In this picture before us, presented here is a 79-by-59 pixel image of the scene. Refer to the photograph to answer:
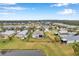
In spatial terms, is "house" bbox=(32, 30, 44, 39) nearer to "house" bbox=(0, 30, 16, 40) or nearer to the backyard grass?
the backyard grass

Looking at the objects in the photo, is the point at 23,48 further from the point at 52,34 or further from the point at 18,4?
the point at 18,4

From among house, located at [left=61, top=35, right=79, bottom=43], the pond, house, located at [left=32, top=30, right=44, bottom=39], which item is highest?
house, located at [left=32, top=30, right=44, bottom=39]

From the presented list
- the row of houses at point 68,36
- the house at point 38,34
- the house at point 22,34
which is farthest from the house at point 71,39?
the house at point 22,34

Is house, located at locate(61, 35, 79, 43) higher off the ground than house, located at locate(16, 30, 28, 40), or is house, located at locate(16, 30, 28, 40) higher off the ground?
house, located at locate(16, 30, 28, 40)

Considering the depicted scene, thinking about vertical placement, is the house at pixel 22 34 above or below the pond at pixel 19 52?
above

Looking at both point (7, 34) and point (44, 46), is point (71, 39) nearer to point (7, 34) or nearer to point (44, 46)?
point (44, 46)

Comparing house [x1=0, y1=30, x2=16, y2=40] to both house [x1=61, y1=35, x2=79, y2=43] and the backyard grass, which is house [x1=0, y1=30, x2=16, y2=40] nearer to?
the backyard grass

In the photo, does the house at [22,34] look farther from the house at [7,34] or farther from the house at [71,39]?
the house at [71,39]

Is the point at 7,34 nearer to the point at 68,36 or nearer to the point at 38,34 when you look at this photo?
the point at 38,34

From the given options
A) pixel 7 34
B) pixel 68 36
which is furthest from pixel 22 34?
pixel 68 36

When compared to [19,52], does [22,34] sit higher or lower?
higher

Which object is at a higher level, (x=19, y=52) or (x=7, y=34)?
(x=7, y=34)

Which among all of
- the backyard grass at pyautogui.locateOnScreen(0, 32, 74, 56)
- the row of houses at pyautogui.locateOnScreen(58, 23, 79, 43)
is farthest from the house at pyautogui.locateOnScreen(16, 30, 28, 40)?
the row of houses at pyautogui.locateOnScreen(58, 23, 79, 43)

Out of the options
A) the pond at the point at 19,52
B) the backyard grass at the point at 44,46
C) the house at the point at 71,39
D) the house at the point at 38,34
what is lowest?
the pond at the point at 19,52
